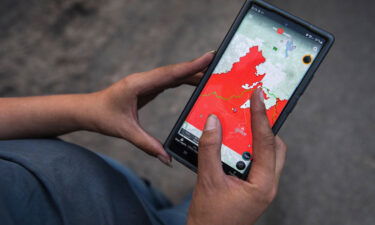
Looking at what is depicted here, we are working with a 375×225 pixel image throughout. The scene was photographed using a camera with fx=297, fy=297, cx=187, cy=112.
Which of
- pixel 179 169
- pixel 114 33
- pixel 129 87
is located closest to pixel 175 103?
pixel 179 169

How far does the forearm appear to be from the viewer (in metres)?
0.81

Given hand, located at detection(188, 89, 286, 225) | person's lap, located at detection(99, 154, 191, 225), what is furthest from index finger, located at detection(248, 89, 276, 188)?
person's lap, located at detection(99, 154, 191, 225)

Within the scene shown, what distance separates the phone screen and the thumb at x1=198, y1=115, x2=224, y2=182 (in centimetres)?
15

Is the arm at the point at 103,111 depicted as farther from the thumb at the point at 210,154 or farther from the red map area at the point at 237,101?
the thumb at the point at 210,154

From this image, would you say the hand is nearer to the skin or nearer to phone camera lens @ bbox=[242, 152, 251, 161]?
the skin

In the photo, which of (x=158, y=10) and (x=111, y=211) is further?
(x=158, y=10)

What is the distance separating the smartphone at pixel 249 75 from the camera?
2.48ft

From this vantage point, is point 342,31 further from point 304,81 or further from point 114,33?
point 114,33

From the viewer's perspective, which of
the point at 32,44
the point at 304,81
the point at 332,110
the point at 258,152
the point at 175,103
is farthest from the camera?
the point at 32,44

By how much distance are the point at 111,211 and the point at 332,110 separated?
1.12 m

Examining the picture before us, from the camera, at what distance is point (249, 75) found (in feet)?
2.56

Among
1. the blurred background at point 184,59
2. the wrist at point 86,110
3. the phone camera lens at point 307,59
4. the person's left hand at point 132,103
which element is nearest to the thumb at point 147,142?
the person's left hand at point 132,103

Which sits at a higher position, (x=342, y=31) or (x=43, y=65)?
(x=342, y=31)

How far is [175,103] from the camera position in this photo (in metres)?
1.50
